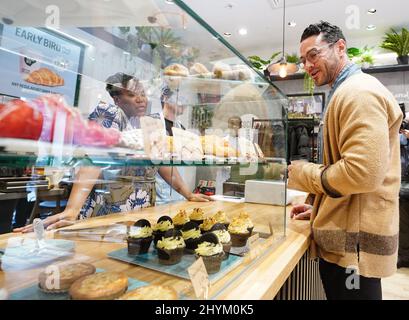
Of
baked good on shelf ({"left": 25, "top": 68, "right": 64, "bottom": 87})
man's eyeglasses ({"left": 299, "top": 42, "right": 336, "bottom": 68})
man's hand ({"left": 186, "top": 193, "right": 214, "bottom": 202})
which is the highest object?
man's eyeglasses ({"left": 299, "top": 42, "right": 336, "bottom": 68})

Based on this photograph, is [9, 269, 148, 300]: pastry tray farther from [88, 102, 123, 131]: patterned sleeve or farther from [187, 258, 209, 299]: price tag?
[88, 102, 123, 131]: patterned sleeve

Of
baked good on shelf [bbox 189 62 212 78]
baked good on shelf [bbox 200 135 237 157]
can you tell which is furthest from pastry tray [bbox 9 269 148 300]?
baked good on shelf [bbox 189 62 212 78]

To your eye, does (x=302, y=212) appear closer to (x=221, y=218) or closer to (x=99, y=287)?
(x=221, y=218)

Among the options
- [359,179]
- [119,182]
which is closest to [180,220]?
[119,182]

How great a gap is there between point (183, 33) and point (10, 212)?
7.38ft

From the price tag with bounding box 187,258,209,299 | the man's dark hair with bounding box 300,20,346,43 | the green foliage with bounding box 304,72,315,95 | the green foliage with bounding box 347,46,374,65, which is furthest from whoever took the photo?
the green foliage with bounding box 304,72,315,95

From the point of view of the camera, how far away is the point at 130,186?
4.49 ft

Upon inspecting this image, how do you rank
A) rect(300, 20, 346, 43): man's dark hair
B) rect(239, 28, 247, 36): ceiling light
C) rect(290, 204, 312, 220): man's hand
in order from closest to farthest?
1. rect(300, 20, 346, 43): man's dark hair
2. rect(290, 204, 312, 220): man's hand
3. rect(239, 28, 247, 36): ceiling light

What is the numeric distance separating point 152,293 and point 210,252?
268mm

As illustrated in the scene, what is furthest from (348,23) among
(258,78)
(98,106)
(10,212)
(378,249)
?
(10,212)

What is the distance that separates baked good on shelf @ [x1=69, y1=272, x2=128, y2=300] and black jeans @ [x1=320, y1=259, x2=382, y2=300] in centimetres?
95

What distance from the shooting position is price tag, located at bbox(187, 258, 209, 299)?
2.48ft

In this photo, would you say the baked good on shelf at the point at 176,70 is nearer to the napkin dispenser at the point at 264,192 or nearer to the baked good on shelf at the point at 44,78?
the baked good on shelf at the point at 44,78

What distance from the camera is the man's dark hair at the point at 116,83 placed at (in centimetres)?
114
